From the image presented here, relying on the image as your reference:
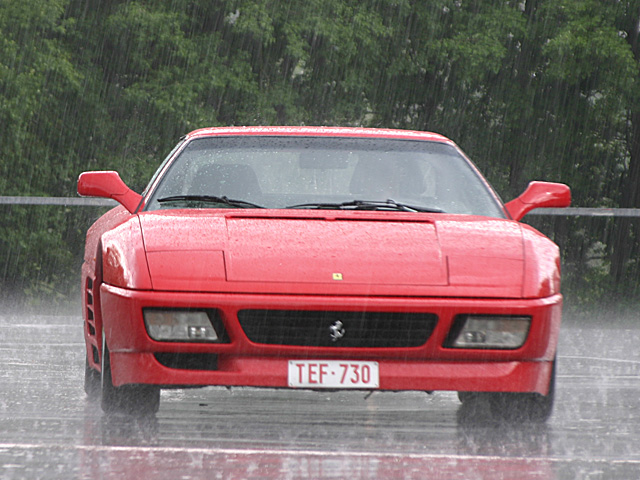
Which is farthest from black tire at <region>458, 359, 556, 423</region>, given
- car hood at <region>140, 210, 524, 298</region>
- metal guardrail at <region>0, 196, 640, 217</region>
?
metal guardrail at <region>0, 196, 640, 217</region>

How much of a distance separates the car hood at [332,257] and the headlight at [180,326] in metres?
0.11

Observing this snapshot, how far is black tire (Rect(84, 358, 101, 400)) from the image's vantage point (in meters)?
7.11

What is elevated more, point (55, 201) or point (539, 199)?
point (539, 199)

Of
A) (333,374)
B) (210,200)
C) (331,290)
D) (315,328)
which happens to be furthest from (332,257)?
(210,200)

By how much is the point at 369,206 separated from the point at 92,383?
1.98m

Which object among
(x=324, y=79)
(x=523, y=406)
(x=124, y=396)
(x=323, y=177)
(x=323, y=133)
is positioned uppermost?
(x=323, y=133)

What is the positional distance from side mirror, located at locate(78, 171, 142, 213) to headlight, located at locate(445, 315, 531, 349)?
2.18 metres

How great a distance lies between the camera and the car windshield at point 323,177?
6.58 metres

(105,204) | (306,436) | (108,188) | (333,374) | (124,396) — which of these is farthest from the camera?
(105,204)

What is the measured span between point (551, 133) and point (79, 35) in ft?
36.6

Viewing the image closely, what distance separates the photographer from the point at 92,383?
718 centimetres

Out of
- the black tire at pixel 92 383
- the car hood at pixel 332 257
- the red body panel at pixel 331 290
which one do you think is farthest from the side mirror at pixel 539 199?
the black tire at pixel 92 383

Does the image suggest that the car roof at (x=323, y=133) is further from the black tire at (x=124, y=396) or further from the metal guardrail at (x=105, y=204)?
the metal guardrail at (x=105, y=204)

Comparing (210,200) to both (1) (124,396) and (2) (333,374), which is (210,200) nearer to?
(1) (124,396)
